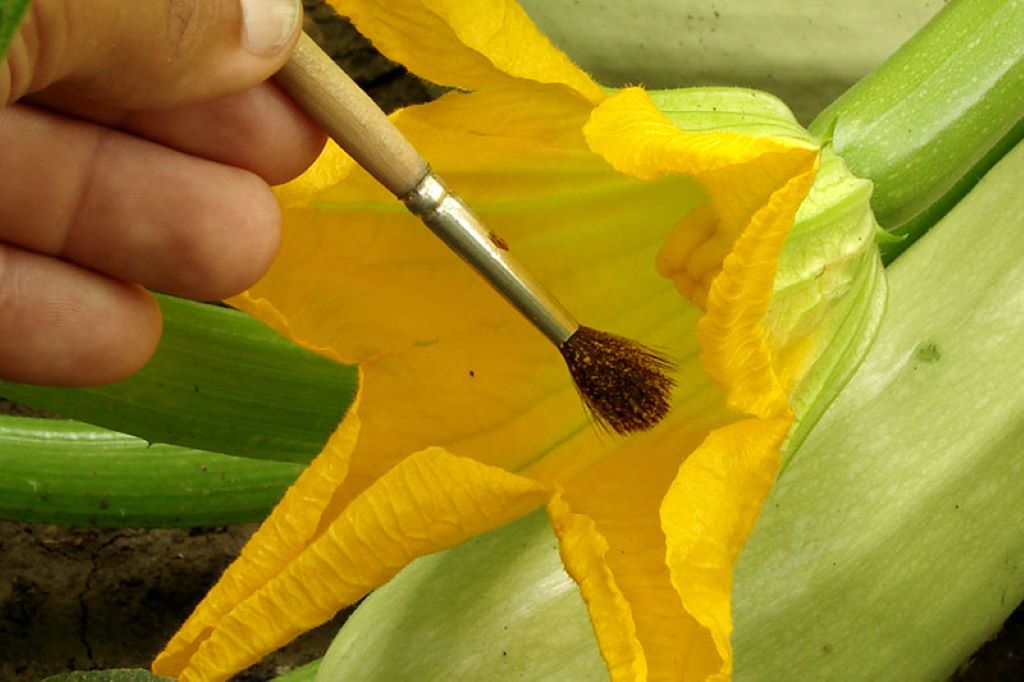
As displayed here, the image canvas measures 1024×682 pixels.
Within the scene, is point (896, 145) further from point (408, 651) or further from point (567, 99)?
point (408, 651)

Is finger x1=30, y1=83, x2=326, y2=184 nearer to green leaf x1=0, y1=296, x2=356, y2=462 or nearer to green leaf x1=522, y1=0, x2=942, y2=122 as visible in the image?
Answer: green leaf x1=0, y1=296, x2=356, y2=462

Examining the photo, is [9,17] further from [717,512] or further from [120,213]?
[717,512]

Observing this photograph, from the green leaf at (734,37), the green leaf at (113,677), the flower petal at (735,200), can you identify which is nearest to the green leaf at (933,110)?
the flower petal at (735,200)

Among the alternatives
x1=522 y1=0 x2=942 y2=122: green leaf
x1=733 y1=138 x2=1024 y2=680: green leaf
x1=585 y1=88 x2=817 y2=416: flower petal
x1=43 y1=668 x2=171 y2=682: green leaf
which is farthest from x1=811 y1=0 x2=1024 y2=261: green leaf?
x1=43 y1=668 x2=171 y2=682: green leaf

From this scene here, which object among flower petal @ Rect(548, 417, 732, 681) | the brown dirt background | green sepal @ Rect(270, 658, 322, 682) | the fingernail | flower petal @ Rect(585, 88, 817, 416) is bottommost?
green sepal @ Rect(270, 658, 322, 682)

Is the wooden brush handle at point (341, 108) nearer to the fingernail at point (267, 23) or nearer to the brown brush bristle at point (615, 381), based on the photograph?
the fingernail at point (267, 23)

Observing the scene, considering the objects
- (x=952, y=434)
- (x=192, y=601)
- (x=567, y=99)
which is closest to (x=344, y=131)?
(x=567, y=99)
